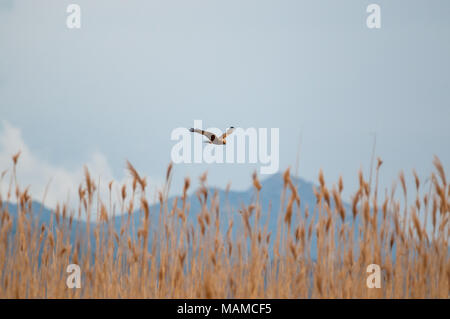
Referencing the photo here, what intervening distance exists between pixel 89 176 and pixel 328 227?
1390 millimetres

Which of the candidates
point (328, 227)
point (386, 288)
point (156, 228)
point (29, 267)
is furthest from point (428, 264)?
point (29, 267)

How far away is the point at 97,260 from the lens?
3.14 m

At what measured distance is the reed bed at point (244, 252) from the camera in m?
2.88

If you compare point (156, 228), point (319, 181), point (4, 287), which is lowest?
point (4, 287)

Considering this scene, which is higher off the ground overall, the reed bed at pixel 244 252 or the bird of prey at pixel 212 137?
the bird of prey at pixel 212 137

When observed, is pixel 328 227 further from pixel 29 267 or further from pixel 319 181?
pixel 29 267

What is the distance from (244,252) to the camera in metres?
3.01

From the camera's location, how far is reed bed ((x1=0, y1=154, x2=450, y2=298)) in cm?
288

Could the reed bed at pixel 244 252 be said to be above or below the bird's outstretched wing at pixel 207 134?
below

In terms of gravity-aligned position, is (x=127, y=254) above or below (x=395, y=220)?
below
